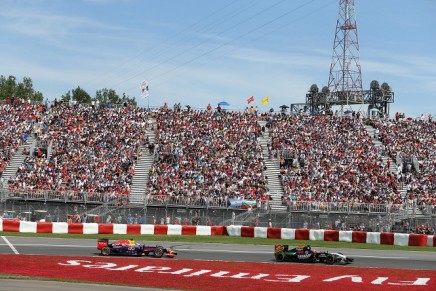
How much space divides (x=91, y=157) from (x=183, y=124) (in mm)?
8051

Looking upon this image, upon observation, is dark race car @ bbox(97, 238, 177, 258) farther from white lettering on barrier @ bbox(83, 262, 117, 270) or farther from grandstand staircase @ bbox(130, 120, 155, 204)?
grandstand staircase @ bbox(130, 120, 155, 204)

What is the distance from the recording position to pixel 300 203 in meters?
42.0

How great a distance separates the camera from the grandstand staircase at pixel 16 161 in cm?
4869

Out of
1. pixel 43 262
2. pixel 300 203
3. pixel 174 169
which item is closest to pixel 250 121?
pixel 174 169

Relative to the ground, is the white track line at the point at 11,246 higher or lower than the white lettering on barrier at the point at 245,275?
higher

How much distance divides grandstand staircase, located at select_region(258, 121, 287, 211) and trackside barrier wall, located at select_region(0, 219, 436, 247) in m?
4.89

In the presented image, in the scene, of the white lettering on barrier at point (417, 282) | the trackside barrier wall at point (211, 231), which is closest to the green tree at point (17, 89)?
the trackside barrier wall at point (211, 231)

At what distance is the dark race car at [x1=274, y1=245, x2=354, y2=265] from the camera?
25.3 meters

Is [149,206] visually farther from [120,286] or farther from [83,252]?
[120,286]

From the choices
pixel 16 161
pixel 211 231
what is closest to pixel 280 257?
pixel 211 231

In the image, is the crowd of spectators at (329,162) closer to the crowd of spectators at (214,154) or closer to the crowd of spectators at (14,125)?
the crowd of spectators at (214,154)

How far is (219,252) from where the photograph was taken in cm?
2883

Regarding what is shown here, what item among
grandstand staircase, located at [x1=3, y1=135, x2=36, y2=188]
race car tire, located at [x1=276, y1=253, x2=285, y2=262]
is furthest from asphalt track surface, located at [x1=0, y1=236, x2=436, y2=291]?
grandstand staircase, located at [x1=3, y1=135, x2=36, y2=188]

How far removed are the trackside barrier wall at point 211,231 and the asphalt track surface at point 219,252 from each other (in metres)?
3.08
